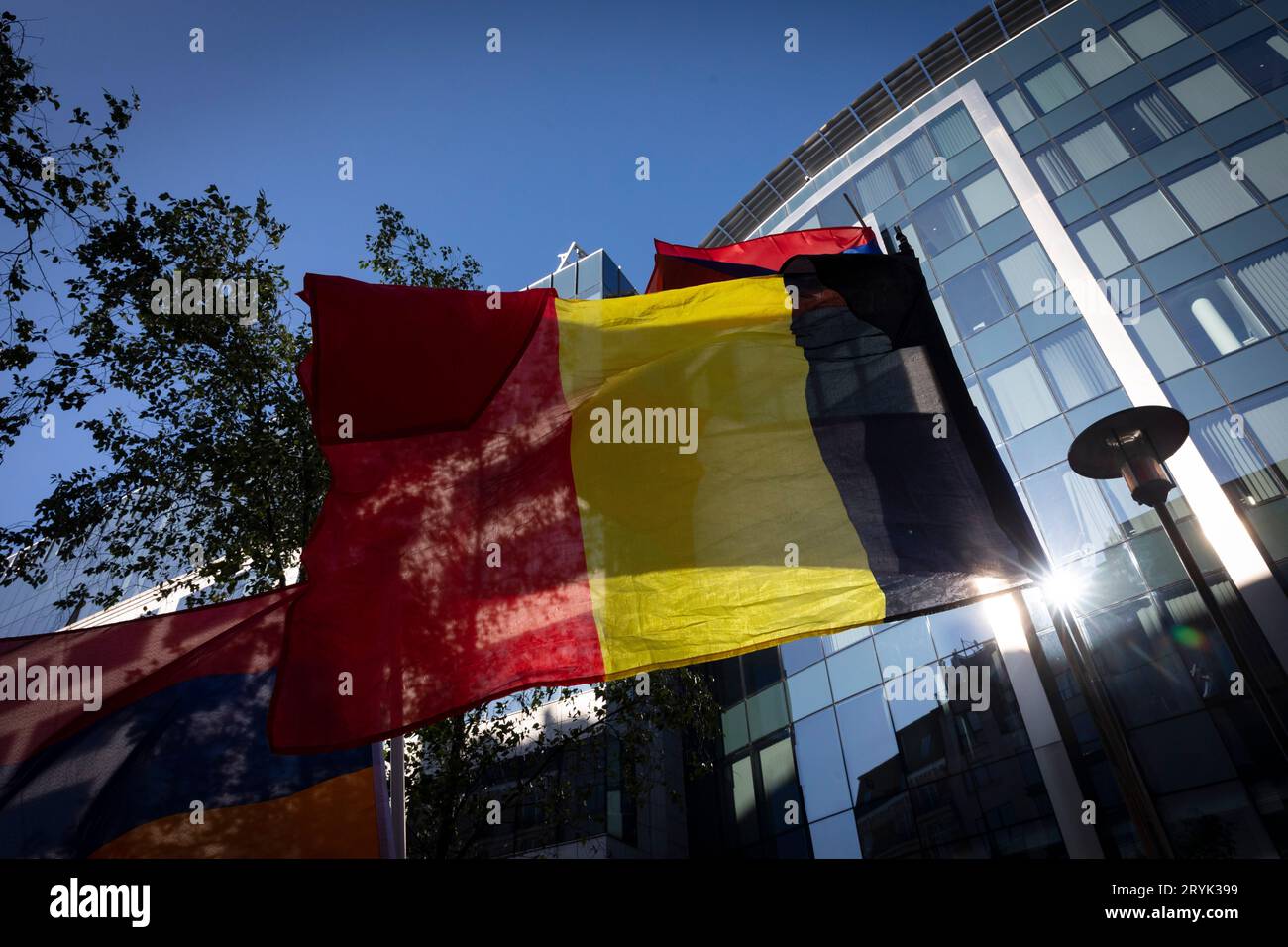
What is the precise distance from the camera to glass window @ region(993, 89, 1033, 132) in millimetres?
24094

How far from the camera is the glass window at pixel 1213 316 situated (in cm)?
1695

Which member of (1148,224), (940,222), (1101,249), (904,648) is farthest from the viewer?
(940,222)

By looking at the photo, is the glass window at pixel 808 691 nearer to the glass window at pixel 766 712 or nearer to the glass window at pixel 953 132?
the glass window at pixel 766 712

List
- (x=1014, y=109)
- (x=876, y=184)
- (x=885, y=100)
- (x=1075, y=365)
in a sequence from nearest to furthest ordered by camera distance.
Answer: (x=1075, y=365), (x=1014, y=109), (x=876, y=184), (x=885, y=100)

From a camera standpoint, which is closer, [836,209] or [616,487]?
[616,487]

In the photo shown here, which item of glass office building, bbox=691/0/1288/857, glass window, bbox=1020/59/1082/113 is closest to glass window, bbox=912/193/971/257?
glass office building, bbox=691/0/1288/857

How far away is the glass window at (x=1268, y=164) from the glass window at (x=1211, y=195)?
1.18 ft

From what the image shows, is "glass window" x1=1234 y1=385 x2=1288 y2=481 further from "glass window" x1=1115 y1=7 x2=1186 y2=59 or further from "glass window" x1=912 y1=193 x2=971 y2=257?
"glass window" x1=1115 y1=7 x2=1186 y2=59

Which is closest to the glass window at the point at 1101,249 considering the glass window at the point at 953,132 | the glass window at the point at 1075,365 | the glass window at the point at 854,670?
the glass window at the point at 1075,365

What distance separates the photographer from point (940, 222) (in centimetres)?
2417

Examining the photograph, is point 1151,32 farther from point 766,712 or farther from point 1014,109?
point 766,712

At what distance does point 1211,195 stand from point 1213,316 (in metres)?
4.06

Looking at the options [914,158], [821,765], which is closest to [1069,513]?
[821,765]
